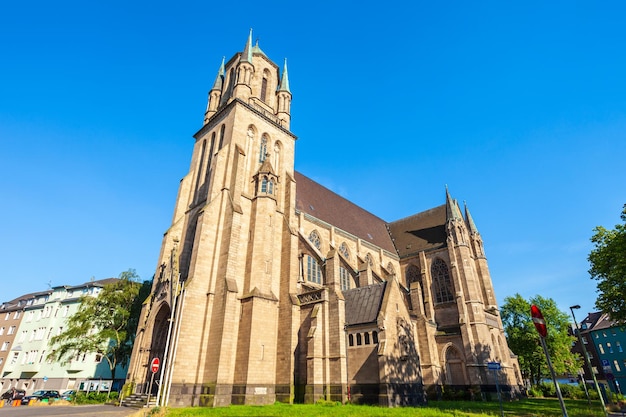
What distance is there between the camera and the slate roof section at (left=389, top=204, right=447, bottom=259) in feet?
140

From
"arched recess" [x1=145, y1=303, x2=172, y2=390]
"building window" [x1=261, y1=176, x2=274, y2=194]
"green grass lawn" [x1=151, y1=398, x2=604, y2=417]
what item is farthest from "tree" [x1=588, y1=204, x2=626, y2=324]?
"arched recess" [x1=145, y1=303, x2=172, y2=390]

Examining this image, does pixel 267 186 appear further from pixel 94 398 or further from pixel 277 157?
pixel 94 398

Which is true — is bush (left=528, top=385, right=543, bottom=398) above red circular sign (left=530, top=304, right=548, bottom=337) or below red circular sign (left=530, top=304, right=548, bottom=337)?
below

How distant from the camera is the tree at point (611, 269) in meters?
21.3

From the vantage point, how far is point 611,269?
22.7 m

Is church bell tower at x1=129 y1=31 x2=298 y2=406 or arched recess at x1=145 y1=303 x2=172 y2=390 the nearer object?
church bell tower at x1=129 y1=31 x2=298 y2=406

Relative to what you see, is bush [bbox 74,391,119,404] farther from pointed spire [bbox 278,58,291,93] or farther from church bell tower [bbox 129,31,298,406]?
pointed spire [bbox 278,58,291,93]

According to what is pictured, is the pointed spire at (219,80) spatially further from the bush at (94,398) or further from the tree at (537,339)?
the tree at (537,339)

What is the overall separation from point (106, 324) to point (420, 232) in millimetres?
37037

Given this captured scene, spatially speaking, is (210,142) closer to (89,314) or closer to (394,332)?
(89,314)

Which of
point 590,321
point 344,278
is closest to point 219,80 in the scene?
point 344,278

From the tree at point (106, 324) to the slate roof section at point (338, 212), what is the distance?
18.8m

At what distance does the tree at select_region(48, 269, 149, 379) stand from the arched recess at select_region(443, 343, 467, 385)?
98.1 feet

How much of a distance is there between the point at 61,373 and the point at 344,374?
39414 millimetres
